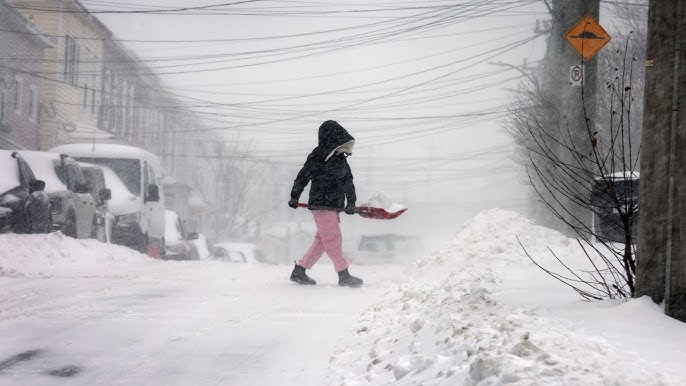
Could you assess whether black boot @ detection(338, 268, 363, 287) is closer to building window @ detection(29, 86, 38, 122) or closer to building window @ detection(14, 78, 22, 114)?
building window @ detection(14, 78, 22, 114)

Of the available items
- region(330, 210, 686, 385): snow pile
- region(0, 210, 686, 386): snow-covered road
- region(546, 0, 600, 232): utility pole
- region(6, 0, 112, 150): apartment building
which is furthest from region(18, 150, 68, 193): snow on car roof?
region(6, 0, 112, 150): apartment building

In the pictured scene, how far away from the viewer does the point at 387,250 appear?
22.9 m

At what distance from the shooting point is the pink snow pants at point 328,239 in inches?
352

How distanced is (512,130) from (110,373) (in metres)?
22.7

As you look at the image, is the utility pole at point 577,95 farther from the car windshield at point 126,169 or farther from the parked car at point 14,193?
the car windshield at point 126,169

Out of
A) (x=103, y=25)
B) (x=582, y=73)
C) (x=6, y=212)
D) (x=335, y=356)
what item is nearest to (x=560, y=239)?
(x=582, y=73)

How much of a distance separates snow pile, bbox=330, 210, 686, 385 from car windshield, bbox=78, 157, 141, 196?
458 inches

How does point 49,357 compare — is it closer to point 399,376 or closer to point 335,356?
point 335,356

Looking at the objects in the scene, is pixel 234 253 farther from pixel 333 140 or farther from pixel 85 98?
pixel 333 140

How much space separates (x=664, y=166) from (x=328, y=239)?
5047mm

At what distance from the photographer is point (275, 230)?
2997 inches

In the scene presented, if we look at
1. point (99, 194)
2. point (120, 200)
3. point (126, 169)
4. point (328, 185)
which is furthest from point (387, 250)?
point (328, 185)

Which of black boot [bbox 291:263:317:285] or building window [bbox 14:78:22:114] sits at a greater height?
building window [bbox 14:78:22:114]

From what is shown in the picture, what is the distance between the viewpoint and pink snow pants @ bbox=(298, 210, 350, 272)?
8938 millimetres
